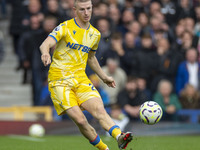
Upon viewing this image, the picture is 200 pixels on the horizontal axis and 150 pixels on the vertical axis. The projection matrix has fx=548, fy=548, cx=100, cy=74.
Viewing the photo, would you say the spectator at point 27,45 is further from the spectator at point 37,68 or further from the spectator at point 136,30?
the spectator at point 136,30

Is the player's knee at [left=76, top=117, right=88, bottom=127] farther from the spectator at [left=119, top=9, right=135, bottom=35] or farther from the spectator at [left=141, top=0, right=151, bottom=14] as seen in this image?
the spectator at [left=141, top=0, right=151, bottom=14]

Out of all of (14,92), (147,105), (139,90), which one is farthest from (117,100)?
(147,105)

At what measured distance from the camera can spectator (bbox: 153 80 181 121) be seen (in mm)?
13969

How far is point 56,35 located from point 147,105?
191 cm

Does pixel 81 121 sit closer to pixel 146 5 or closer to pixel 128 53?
pixel 128 53

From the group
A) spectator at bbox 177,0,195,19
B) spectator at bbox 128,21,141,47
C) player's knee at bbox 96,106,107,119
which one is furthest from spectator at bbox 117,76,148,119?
player's knee at bbox 96,106,107,119

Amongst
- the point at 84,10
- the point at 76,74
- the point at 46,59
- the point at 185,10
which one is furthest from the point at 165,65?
the point at 46,59

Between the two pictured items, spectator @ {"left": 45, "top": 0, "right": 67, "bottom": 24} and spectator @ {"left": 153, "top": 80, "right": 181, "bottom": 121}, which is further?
spectator @ {"left": 45, "top": 0, "right": 67, "bottom": 24}

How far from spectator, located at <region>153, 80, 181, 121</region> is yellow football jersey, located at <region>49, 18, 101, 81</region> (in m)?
5.93

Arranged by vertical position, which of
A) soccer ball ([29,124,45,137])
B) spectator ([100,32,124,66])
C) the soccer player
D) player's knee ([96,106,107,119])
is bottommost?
soccer ball ([29,124,45,137])

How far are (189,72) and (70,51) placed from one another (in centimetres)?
676

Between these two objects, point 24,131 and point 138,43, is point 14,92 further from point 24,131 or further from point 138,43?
point 138,43

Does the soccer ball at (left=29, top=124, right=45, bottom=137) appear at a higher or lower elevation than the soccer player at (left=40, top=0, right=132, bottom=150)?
lower

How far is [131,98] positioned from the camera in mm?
14062
